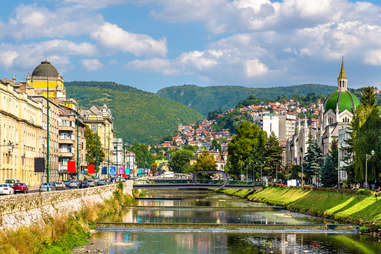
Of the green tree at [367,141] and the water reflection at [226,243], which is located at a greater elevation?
the green tree at [367,141]

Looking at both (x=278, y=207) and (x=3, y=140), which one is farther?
(x=278, y=207)

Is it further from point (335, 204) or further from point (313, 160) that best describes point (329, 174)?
point (335, 204)

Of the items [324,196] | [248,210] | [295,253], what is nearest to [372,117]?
[324,196]

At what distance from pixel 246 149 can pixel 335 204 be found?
87281 millimetres

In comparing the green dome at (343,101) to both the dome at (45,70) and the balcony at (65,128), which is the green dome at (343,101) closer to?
the dome at (45,70)

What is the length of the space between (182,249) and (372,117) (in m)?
44.5

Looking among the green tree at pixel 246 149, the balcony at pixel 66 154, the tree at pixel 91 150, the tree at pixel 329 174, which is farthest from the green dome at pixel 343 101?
the balcony at pixel 66 154

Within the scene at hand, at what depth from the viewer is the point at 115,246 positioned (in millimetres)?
52781

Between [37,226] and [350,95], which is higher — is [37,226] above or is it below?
below

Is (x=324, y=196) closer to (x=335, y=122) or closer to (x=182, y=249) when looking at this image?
(x=182, y=249)

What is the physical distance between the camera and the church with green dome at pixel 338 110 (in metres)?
181

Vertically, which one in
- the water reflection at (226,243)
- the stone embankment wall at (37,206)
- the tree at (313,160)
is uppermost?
the tree at (313,160)

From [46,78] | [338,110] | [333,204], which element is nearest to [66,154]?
[46,78]

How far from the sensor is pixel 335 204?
79.4 metres
